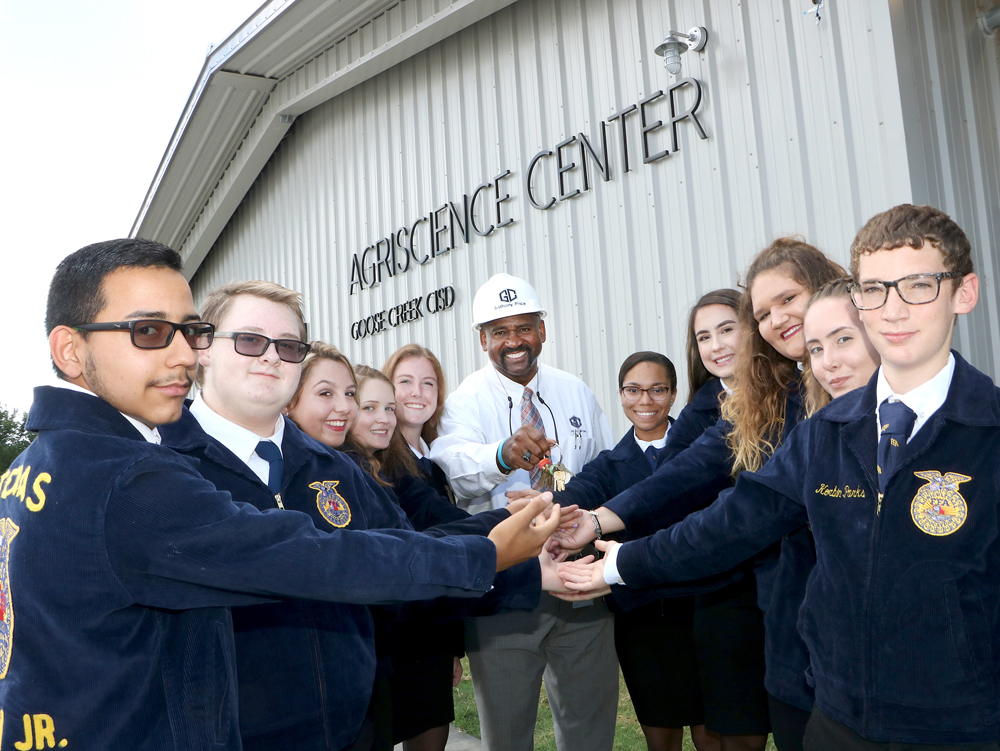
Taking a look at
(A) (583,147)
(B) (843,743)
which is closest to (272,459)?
(B) (843,743)

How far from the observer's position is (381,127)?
27.0ft

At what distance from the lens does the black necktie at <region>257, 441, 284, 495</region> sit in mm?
2184

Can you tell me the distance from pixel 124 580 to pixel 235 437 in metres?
0.76

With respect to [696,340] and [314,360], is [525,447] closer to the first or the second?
[696,340]

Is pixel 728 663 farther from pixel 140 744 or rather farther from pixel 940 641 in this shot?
pixel 140 744

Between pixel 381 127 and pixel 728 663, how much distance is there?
6646 millimetres

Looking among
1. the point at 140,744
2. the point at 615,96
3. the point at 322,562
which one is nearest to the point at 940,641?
the point at 322,562

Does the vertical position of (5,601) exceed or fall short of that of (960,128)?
it falls short

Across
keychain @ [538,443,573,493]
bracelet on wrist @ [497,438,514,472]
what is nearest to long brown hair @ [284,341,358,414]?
bracelet on wrist @ [497,438,514,472]

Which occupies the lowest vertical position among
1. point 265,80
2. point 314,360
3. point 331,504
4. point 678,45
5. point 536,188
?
point 331,504

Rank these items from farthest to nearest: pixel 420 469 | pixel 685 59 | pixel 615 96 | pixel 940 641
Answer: pixel 615 96 → pixel 685 59 → pixel 420 469 → pixel 940 641

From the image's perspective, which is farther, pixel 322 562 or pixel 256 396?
pixel 256 396

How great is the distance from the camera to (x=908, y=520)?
5.80 ft

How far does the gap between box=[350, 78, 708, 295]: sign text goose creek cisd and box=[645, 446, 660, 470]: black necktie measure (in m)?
2.13
